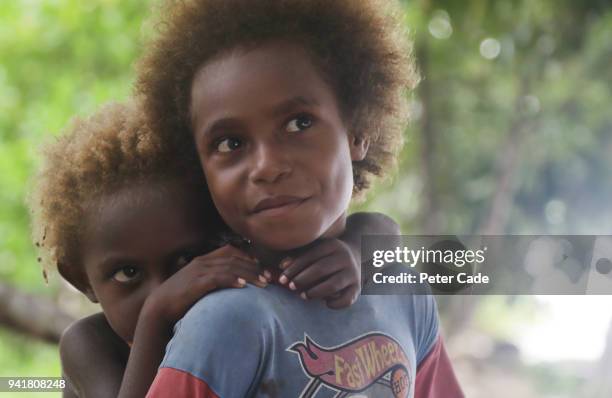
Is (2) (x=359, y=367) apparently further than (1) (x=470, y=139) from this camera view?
No

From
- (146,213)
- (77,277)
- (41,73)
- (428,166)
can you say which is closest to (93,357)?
(77,277)

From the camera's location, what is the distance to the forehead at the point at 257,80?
66 centimetres

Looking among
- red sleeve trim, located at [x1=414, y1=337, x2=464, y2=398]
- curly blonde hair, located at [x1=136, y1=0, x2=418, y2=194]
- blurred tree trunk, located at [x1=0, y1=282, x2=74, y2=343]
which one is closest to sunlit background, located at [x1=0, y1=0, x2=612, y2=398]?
blurred tree trunk, located at [x1=0, y1=282, x2=74, y2=343]

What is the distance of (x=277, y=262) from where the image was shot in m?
0.71

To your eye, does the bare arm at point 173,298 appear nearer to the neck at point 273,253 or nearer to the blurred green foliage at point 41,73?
the neck at point 273,253

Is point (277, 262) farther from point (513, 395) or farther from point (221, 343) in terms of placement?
point (513, 395)

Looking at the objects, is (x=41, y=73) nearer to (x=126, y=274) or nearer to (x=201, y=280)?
(x=126, y=274)

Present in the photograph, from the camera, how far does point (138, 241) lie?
0.74m

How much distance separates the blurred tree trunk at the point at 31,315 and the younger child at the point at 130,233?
1.38 m

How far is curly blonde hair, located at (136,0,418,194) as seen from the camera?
707mm

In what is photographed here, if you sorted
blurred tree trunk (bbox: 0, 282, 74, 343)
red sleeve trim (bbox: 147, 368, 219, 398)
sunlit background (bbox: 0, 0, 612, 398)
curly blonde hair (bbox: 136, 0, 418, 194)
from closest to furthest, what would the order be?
red sleeve trim (bbox: 147, 368, 219, 398), curly blonde hair (bbox: 136, 0, 418, 194), blurred tree trunk (bbox: 0, 282, 74, 343), sunlit background (bbox: 0, 0, 612, 398)

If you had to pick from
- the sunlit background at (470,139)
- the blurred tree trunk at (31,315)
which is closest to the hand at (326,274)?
the sunlit background at (470,139)

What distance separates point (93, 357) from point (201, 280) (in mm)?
230

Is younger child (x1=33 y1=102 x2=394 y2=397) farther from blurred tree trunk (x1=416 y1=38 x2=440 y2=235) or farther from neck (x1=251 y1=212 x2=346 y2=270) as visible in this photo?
blurred tree trunk (x1=416 y1=38 x2=440 y2=235)
